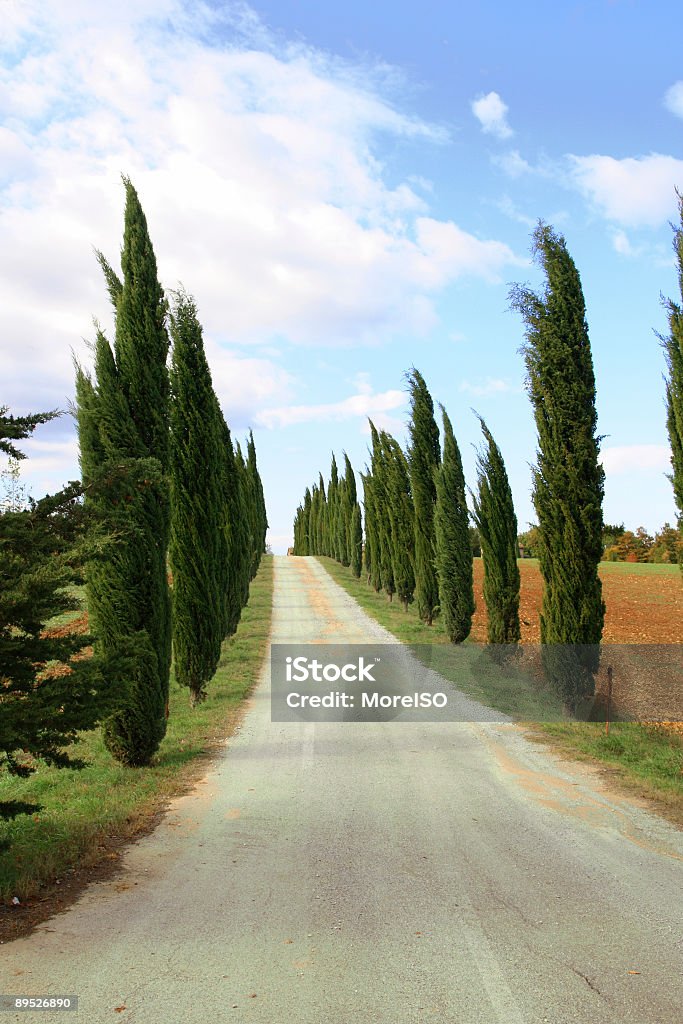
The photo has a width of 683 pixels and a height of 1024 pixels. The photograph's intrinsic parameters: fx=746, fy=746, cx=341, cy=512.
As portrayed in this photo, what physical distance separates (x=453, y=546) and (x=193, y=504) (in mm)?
9192

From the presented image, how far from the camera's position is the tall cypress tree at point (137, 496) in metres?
8.51

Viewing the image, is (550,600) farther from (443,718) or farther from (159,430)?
(159,430)

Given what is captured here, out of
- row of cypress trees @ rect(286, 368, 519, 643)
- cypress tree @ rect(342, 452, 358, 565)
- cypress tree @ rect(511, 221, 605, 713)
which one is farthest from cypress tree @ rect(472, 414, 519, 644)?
cypress tree @ rect(342, 452, 358, 565)

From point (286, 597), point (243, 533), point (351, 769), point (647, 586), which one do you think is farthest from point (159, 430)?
point (647, 586)

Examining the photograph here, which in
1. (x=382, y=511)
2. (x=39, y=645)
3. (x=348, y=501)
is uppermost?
(x=348, y=501)

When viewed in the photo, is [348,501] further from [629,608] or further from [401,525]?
[629,608]

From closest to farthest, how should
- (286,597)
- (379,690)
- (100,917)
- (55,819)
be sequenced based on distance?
(100,917)
(55,819)
(379,690)
(286,597)

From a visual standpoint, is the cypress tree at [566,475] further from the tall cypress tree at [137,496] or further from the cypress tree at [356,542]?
the cypress tree at [356,542]

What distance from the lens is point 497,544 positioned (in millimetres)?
→ 15891

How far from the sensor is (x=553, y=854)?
5.95m

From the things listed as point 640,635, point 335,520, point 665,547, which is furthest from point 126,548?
point 665,547

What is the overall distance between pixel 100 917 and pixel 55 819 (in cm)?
245

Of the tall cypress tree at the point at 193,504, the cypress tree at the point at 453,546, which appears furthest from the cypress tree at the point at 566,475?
the cypress tree at the point at 453,546

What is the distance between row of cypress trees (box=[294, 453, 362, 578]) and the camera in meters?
45.7
